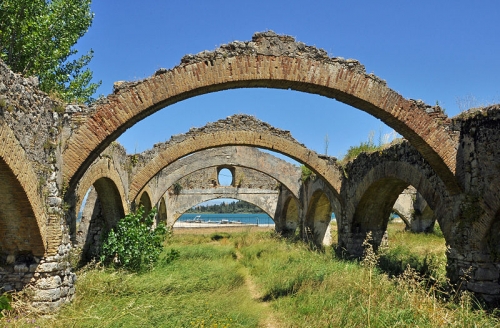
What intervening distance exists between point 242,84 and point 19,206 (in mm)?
3598

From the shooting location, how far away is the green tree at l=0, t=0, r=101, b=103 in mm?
12305

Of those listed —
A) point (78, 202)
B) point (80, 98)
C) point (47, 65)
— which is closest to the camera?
point (78, 202)

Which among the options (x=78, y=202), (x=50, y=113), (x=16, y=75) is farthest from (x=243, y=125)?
(x=16, y=75)

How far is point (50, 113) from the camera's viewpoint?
5.86 m

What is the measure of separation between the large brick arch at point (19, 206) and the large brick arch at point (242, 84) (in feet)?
3.02

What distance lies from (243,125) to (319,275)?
5949mm

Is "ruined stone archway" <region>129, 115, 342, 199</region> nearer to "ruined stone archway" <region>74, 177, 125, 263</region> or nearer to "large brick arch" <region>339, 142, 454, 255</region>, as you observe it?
"ruined stone archway" <region>74, 177, 125, 263</region>

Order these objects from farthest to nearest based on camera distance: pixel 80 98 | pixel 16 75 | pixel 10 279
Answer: pixel 80 98 < pixel 10 279 < pixel 16 75

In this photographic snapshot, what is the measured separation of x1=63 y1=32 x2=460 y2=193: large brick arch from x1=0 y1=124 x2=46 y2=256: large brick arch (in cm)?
92

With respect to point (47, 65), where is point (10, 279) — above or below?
below

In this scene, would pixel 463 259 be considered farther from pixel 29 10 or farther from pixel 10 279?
pixel 29 10

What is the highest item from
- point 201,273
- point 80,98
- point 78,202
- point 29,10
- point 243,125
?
point 29,10

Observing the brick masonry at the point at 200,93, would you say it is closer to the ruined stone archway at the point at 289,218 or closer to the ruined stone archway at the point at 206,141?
the ruined stone archway at the point at 206,141

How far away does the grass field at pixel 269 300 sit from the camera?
481 centimetres
